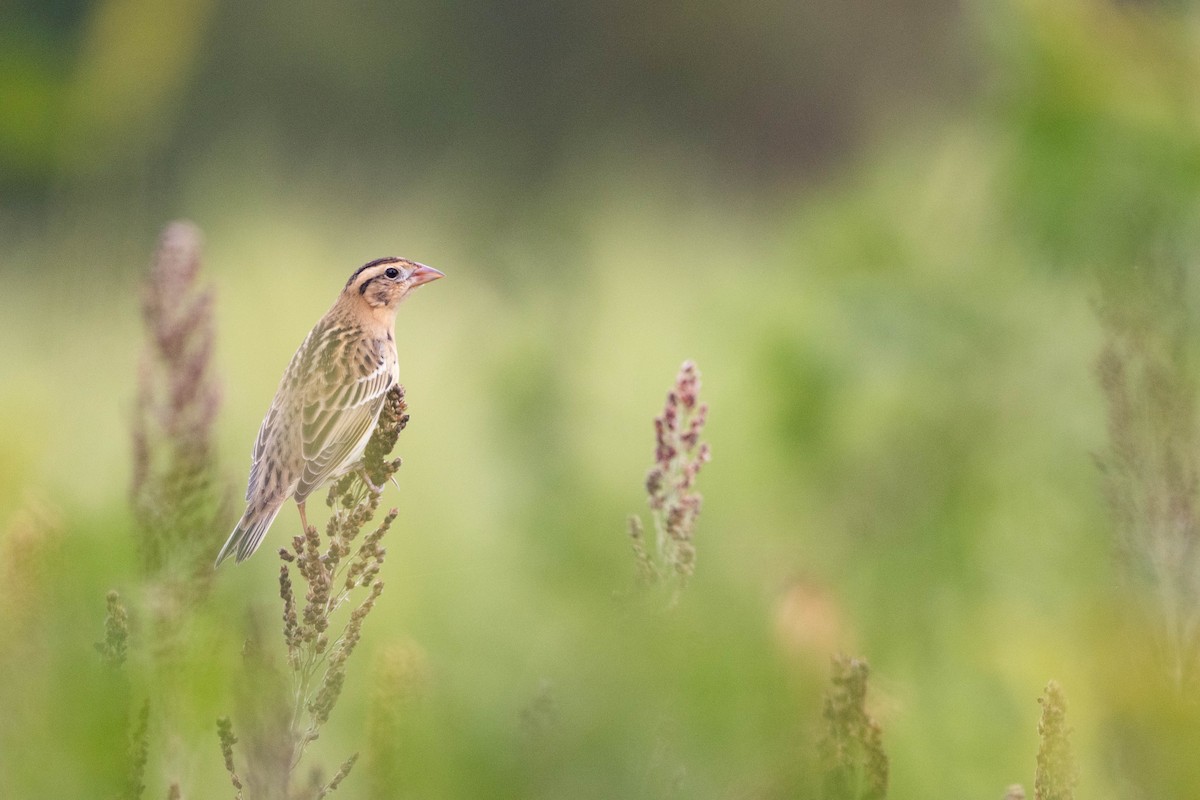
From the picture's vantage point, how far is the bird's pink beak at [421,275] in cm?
50

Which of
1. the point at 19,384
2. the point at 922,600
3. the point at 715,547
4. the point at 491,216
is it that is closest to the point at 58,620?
the point at 19,384

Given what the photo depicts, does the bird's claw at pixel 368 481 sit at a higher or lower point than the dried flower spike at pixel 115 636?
higher

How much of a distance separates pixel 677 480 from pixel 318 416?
0.12 m

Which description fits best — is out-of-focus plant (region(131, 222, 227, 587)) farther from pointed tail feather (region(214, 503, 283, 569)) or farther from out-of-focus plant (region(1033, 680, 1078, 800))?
out-of-focus plant (region(1033, 680, 1078, 800))

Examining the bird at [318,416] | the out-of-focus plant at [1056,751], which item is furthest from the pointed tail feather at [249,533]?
the out-of-focus plant at [1056,751]

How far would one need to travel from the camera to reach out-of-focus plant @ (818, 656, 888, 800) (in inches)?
15.3

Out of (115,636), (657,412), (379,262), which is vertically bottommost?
(115,636)

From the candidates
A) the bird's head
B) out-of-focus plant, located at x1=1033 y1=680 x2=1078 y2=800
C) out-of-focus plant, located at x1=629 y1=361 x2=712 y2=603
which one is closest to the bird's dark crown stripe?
the bird's head

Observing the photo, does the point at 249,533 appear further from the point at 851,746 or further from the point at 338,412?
the point at 851,746

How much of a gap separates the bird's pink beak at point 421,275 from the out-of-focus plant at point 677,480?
0.35ft

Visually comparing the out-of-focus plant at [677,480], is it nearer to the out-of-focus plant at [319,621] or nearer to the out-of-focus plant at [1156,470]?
the out-of-focus plant at [319,621]

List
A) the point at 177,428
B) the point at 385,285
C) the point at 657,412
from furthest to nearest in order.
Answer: the point at 657,412
the point at 385,285
the point at 177,428

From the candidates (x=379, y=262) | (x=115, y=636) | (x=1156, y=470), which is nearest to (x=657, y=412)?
(x=1156, y=470)

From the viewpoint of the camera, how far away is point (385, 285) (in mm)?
542
